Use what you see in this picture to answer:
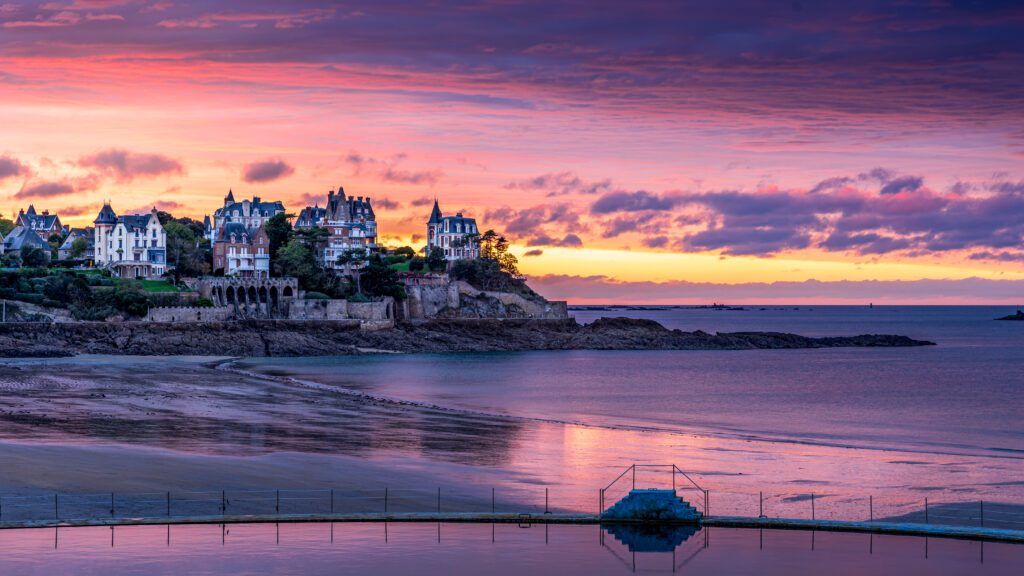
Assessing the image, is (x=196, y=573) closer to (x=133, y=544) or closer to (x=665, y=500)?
(x=133, y=544)

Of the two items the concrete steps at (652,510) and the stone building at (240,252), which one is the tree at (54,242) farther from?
the concrete steps at (652,510)

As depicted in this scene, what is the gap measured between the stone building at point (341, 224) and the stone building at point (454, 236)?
8.23m

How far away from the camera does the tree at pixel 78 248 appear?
132m

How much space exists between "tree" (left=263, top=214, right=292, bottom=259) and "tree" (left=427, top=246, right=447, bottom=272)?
17286mm

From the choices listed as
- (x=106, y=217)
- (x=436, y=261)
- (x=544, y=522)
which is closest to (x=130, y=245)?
(x=106, y=217)

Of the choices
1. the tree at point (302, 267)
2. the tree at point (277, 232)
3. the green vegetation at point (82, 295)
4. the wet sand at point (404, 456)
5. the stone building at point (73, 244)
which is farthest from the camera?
the tree at point (277, 232)

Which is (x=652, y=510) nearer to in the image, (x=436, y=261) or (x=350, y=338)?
(x=350, y=338)

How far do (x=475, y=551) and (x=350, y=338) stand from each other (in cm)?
9010

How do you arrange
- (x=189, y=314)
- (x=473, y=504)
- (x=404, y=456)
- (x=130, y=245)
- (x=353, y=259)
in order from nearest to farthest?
1. (x=473, y=504)
2. (x=404, y=456)
3. (x=189, y=314)
4. (x=130, y=245)
5. (x=353, y=259)

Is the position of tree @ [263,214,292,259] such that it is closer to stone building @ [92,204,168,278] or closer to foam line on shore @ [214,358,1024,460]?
stone building @ [92,204,168,278]

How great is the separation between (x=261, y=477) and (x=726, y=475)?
14877mm

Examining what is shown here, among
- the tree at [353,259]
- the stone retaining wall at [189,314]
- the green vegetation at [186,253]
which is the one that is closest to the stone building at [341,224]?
the tree at [353,259]

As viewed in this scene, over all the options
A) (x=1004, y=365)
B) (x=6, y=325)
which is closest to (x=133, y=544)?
(x=6, y=325)

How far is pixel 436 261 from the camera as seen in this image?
460ft
